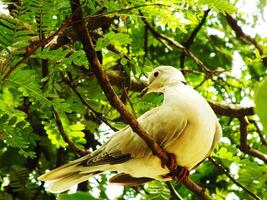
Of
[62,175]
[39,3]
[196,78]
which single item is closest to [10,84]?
[39,3]

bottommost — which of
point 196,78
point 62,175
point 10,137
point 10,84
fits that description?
point 196,78

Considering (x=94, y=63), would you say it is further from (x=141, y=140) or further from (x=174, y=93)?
(x=174, y=93)

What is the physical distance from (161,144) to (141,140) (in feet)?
0.26

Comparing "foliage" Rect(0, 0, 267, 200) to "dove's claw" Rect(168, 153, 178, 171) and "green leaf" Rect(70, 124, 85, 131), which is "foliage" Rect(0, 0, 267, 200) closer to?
"green leaf" Rect(70, 124, 85, 131)

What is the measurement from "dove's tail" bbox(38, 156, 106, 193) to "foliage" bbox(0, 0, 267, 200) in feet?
0.58

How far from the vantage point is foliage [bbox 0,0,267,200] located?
152 cm

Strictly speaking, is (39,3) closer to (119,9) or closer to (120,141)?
(119,9)

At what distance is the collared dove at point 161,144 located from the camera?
214cm

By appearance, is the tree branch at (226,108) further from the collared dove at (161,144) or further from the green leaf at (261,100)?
the green leaf at (261,100)

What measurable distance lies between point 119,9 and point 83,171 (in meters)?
0.98

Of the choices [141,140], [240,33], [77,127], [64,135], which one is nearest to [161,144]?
[141,140]

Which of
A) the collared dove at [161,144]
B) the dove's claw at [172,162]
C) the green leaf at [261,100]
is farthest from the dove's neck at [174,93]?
the green leaf at [261,100]

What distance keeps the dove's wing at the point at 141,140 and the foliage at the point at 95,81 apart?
0.20 metres

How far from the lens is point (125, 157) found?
2215 millimetres
